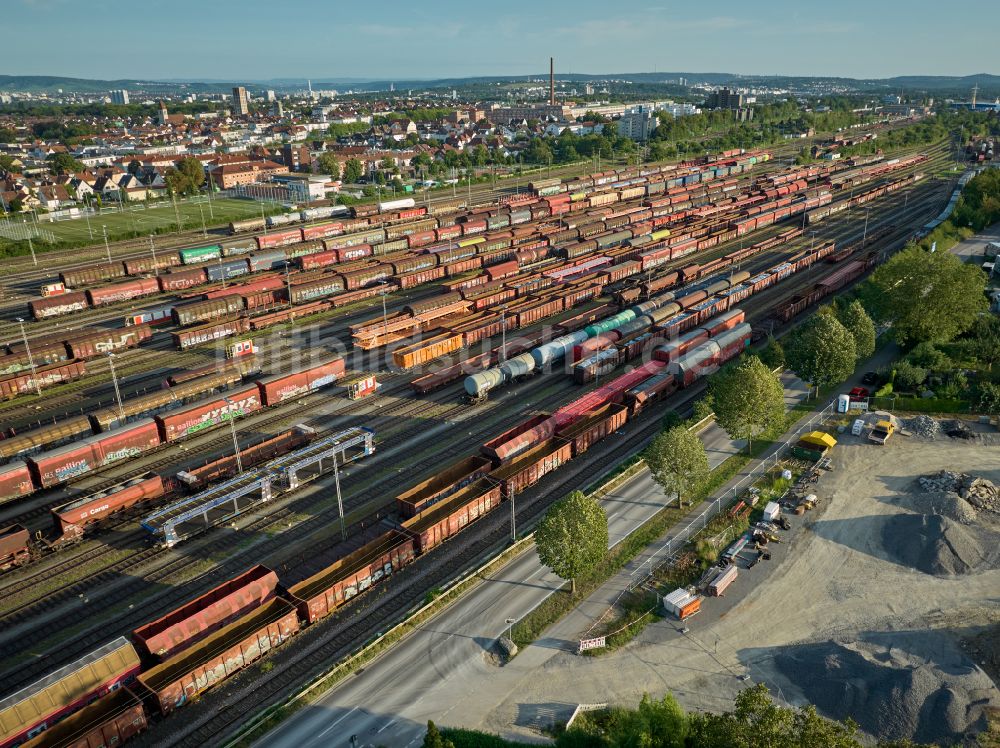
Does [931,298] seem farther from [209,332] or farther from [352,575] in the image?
[209,332]

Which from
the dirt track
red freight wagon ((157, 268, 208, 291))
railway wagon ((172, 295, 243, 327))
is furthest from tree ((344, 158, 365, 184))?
the dirt track

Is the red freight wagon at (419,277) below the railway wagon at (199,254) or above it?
below

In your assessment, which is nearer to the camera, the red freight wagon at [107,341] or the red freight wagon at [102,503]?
the red freight wagon at [102,503]

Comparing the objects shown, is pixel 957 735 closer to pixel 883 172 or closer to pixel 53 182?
pixel 883 172

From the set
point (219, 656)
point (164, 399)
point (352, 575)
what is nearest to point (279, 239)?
point (164, 399)

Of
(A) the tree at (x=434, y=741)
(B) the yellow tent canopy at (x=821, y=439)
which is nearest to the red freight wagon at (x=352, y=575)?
(A) the tree at (x=434, y=741)

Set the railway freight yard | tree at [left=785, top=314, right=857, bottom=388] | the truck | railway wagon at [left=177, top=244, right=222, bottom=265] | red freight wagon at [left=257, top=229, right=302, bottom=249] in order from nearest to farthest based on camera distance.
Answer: the railway freight yard
the truck
tree at [left=785, top=314, right=857, bottom=388]
railway wagon at [left=177, top=244, right=222, bottom=265]
red freight wagon at [left=257, top=229, right=302, bottom=249]

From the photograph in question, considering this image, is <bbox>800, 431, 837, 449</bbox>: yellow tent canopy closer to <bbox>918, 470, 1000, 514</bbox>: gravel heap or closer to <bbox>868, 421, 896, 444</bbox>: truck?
<bbox>868, 421, 896, 444</bbox>: truck

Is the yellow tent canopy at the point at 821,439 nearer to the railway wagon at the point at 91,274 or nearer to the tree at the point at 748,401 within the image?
the tree at the point at 748,401
